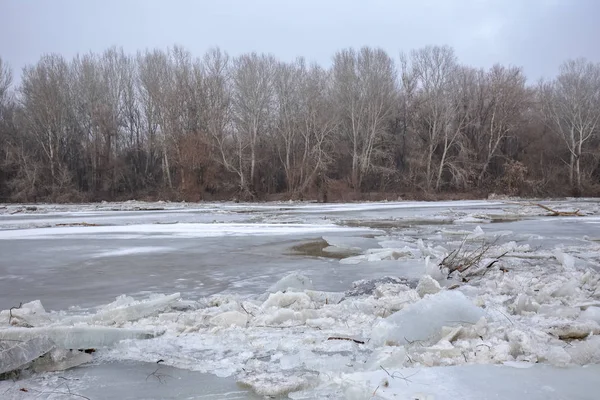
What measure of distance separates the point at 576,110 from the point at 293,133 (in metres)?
24.2

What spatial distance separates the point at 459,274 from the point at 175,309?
4.01 meters

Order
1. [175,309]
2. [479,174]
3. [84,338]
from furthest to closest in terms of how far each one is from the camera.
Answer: [479,174] < [175,309] < [84,338]

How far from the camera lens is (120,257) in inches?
369

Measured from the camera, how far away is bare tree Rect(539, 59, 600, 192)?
40.1 metres

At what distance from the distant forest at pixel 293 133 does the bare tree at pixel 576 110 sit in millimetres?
131

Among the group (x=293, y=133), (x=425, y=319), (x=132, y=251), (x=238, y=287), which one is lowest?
(x=238, y=287)

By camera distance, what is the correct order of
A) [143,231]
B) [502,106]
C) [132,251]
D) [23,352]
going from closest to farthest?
[23,352], [132,251], [143,231], [502,106]

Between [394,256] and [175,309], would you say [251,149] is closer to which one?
[394,256]

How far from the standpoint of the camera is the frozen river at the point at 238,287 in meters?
3.21

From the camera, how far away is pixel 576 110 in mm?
40656

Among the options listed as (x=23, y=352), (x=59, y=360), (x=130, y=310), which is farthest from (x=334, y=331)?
(x=23, y=352)

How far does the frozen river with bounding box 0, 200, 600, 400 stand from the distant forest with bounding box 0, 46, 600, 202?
2383 centimetres

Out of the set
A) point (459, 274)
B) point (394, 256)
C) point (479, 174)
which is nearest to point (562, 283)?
point (459, 274)

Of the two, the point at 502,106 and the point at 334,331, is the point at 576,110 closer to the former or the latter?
the point at 502,106
